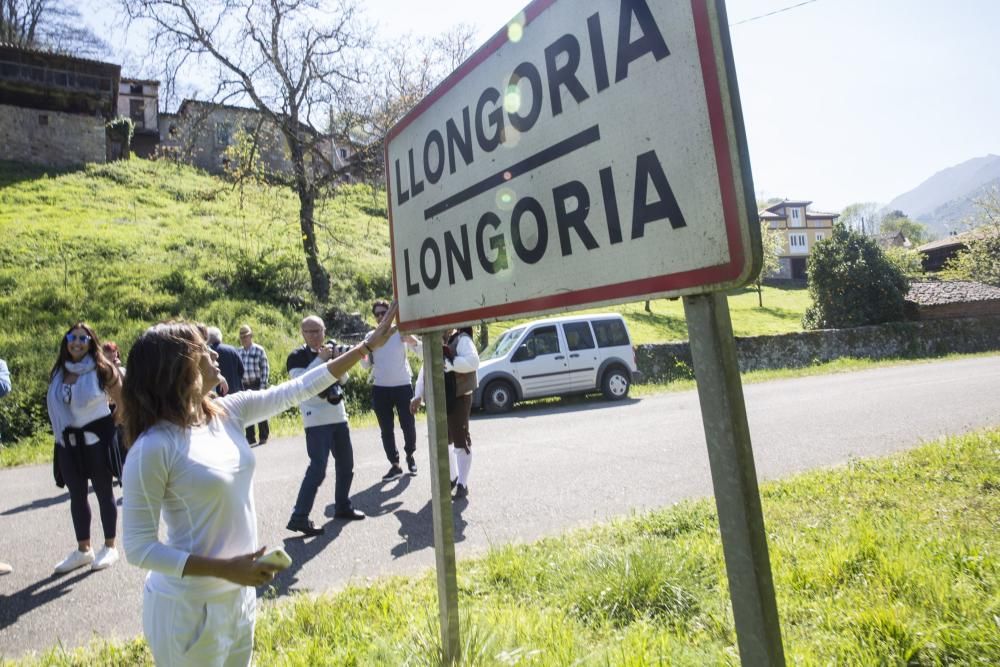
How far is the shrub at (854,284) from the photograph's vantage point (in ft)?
90.0

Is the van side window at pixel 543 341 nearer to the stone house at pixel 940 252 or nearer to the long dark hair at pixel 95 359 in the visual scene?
the long dark hair at pixel 95 359

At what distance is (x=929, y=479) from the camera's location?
4918 millimetres

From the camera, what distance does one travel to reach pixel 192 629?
190 centimetres

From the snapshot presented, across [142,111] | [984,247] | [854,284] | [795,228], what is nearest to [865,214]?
[795,228]

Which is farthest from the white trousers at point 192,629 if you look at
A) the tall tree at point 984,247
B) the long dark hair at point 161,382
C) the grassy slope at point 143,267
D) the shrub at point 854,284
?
the tall tree at point 984,247

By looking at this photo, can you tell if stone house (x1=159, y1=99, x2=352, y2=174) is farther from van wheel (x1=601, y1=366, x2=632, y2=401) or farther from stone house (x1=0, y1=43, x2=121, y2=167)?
stone house (x1=0, y1=43, x2=121, y2=167)

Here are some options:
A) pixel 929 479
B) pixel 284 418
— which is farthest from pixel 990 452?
pixel 284 418

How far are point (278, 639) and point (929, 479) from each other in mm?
5190

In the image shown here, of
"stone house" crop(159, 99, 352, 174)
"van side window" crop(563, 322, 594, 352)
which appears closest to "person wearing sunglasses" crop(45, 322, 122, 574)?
"van side window" crop(563, 322, 594, 352)

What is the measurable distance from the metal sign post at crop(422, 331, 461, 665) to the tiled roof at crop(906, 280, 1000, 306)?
33556 mm

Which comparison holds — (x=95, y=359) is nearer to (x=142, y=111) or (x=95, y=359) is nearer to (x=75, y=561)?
(x=75, y=561)

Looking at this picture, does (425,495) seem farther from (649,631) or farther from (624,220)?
(624,220)

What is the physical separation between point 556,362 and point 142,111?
5295 cm

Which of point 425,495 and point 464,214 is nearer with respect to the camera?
point 464,214
